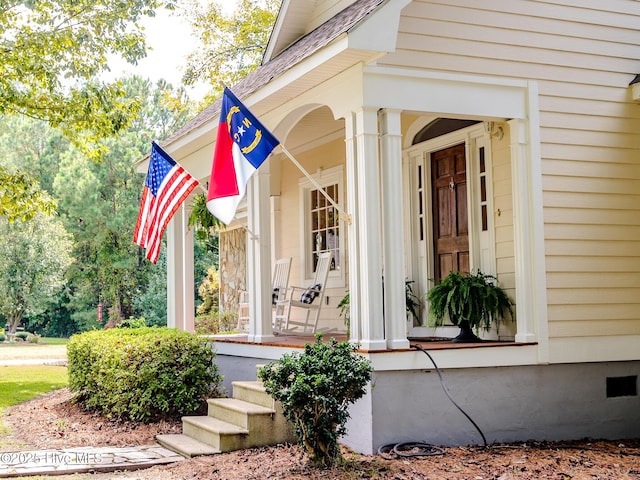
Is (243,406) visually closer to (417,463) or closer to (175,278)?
(417,463)

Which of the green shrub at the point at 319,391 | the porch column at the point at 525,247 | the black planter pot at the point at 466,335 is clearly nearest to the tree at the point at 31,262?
the black planter pot at the point at 466,335

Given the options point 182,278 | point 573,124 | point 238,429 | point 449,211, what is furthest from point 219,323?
point 573,124

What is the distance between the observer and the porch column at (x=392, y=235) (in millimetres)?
6512

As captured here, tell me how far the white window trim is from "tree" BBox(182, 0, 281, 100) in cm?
1039

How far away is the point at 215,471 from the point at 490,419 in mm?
2411

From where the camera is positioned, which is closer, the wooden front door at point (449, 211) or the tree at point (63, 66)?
the wooden front door at point (449, 211)

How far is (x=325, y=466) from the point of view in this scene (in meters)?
5.72

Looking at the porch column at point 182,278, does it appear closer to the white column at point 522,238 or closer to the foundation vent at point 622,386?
the white column at point 522,238

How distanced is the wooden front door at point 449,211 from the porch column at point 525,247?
46.0 inches

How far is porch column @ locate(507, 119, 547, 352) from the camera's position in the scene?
280 inches

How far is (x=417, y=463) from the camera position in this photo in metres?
5.96

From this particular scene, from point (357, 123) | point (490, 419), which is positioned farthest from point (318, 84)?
point (490, 419)

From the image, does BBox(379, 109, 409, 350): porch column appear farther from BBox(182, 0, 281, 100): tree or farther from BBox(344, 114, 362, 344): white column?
BBox(182, 0, 281, 100): tree

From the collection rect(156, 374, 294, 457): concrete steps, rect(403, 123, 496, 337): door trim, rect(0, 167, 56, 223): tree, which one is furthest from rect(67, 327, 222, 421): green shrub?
Result: rect(0, 167, 56, 223): tree
